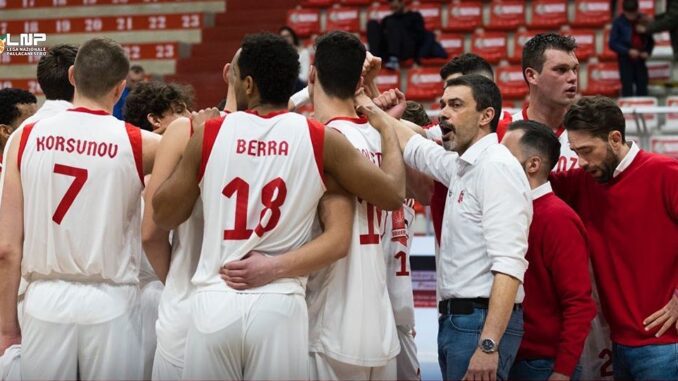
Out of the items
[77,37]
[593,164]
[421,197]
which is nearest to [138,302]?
[421,197]

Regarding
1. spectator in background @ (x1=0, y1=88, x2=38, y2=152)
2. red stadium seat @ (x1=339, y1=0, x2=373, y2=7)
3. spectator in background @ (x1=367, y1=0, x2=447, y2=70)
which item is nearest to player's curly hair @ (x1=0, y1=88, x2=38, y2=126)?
spectator in background @ (x1=0, y1=88, x2=38, y2=152)

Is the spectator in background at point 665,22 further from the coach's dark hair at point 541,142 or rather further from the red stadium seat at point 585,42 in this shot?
the coach's dark hair at point 541,142

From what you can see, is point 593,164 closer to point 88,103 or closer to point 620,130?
point 620,130

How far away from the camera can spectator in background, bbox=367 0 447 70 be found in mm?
14328

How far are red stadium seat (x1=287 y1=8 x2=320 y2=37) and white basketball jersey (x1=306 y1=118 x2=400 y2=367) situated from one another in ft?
40.2

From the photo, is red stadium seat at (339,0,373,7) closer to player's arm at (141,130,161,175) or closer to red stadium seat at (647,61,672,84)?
red stadium seat at (647,61,672,84)

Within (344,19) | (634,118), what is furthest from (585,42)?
(634,118)

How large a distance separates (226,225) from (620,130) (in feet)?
6.39

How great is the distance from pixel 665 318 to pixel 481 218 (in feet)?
3.30

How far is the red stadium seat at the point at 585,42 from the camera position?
14305mm

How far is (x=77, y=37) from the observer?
16.9 meters

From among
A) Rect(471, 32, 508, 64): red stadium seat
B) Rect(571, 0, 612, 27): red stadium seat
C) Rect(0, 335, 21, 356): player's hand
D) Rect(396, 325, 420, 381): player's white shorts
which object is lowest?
Rect(396, 325, 420, 381): player's white shorts

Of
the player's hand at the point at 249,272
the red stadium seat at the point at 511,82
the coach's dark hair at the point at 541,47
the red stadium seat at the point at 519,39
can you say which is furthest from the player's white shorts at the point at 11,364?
the red stadium seat at the point at 519,39

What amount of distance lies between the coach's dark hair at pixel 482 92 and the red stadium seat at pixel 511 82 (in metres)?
9.81
